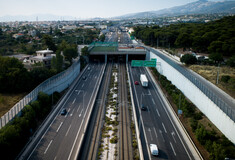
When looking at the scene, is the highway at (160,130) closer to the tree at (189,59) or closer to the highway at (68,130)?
the highway at (68,130)

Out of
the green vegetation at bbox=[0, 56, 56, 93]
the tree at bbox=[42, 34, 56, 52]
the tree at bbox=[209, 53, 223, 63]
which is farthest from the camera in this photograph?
the tree at bbox=[42, 34, 56, 52]

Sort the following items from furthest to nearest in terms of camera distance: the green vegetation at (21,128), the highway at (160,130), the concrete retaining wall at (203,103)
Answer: the concrete retaining wall at (203,103) → the highway at (160,130) → the green vegetation at (21,128)

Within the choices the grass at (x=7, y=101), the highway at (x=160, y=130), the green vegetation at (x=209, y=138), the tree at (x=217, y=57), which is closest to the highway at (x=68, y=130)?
the grass at (x=7, y=101)

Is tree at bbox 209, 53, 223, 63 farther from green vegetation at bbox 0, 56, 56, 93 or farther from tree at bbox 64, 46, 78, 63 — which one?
green vegetation at bbox 0, 56, 56, 93

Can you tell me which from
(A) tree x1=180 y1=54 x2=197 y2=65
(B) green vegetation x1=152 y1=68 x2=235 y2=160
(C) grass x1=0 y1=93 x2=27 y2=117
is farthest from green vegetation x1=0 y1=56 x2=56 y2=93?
(A) tree x1=180 y1=54 x2=197 y2=65

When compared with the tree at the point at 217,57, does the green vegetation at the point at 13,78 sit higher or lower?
lower

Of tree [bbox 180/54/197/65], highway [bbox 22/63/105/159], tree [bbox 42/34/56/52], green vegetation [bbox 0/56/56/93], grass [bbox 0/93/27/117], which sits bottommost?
highway [bbox 22/63/105/159]
